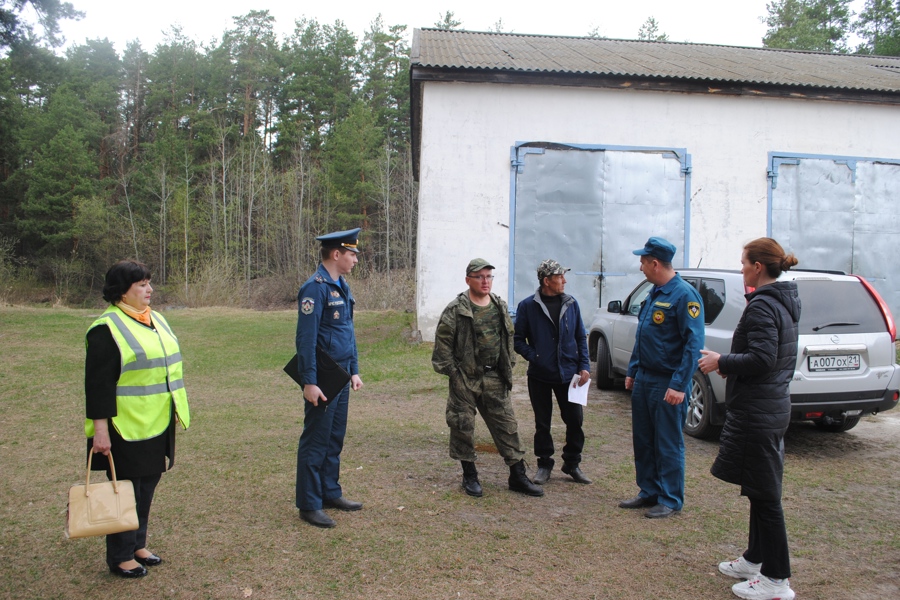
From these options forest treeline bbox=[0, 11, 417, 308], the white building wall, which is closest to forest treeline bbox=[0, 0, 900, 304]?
forest treeline bbox=[0, 11, 417, 308]

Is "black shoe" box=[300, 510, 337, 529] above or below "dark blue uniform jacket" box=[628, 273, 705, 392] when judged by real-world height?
below

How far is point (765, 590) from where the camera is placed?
3.50 m

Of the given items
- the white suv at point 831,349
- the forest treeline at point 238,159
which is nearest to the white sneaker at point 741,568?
the white suv at point 831,349

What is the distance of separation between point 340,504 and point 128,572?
1454 mm

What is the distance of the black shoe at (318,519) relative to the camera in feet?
14.5

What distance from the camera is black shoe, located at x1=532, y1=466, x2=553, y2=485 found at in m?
5.36

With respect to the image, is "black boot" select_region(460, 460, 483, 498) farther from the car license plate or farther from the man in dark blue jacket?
the car license plate

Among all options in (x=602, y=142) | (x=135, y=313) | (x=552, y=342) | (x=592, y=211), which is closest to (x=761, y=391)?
(x=552, y=342)

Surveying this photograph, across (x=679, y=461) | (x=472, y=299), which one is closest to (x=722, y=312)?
(x=679, y=461)

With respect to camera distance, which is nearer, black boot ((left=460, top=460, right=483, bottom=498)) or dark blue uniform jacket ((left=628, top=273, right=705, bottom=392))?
dark blue uniform jacket ((left=628, top=273, right=705, bottom=392))

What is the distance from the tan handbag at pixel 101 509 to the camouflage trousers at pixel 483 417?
2284 millimetres

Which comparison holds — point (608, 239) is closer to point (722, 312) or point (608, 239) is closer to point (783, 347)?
point (722, 312)

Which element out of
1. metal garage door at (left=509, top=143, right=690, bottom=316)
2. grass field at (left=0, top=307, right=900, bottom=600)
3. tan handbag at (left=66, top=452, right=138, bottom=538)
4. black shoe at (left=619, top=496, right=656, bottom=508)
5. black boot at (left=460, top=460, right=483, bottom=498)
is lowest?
grass field at (left=0, top=307, right=900, bottom=600)

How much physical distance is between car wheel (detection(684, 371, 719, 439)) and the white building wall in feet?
19.9
